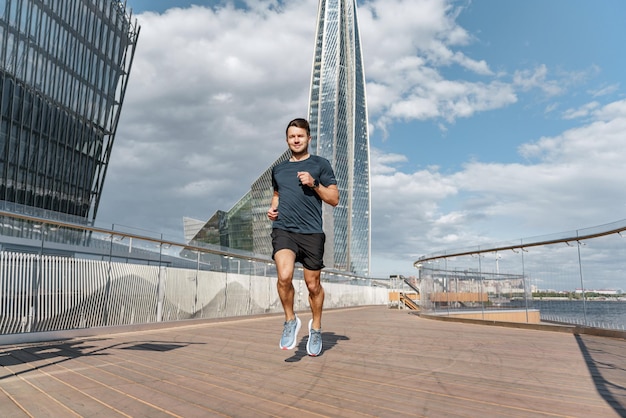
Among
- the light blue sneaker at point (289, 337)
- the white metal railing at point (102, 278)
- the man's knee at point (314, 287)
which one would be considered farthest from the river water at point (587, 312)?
the white metal railing at point (102, 278)

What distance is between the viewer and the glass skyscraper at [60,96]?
2944 centimetres

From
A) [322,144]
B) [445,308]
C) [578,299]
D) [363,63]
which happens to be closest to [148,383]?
[578,299]

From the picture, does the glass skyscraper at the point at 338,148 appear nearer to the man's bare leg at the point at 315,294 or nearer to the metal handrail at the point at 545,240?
the metal handrail at the point at 545,240

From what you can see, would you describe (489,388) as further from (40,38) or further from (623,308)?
(40,38)

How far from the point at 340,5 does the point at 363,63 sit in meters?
11.6

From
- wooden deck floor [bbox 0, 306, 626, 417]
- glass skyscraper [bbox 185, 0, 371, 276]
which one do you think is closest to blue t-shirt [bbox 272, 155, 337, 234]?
wooden deck floor [bbox 0, 306, 626, 417]

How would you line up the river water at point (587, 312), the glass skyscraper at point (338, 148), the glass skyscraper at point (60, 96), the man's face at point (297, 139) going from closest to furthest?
the man's face at point (297, 139)
the river water at point (587, 312)
the glass skyscraper at point (60, 96)
the glass skyscraper at point (338, 148)

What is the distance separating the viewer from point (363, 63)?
3442 inches

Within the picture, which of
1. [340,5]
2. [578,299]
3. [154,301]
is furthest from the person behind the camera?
[340,5]

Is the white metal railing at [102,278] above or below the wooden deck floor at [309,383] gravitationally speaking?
above

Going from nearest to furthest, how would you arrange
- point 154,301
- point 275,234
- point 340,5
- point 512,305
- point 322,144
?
point 275,234 → point 154,301 → point 512,305 → point 322,144 → point 340,5

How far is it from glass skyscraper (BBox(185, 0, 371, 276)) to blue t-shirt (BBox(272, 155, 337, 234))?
73272 millimetres

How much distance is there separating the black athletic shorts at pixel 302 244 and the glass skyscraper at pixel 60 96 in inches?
1014

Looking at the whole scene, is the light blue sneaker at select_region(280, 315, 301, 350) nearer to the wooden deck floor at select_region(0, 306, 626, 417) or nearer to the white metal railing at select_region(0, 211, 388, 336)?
the wooden deck floor at select_region(0, 306, 626, 417)
